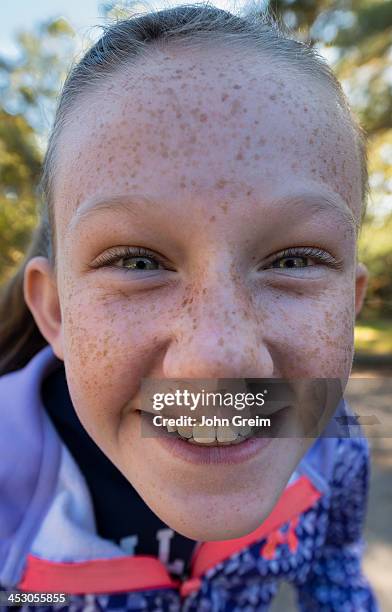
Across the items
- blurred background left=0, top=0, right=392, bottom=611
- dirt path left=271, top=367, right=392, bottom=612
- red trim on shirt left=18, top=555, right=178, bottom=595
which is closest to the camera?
red trim on shirt left=18, top=555, right=178, bottom=595

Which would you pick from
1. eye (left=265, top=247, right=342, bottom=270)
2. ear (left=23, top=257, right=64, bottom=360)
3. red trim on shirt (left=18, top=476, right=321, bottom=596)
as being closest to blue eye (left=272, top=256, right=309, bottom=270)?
eye (left=265, top=247, right=342, bottom=270)

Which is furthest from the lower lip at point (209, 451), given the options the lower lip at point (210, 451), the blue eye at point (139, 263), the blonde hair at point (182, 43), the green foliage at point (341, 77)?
the green foliage at point (341, 77)

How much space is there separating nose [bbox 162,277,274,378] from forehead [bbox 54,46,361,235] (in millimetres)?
112

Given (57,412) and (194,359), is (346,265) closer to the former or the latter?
(194,359)

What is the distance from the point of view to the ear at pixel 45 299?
0.67 meters

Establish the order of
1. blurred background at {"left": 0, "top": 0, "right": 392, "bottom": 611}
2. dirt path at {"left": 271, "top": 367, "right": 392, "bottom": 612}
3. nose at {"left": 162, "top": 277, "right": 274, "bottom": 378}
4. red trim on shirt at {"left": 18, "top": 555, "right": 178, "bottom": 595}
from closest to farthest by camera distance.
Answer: nose at {"left": 162, "top": 277, "right": 274, "bottom": 378} < red trim on shirt at {"left": 18, "top": 555, "right": 178, "bottom": 595} < dirt path at {"left": 271, "top": 367, "right": 392, "bottom": 612} < blurred background at {"left": 0, "top": 0, "right": 392, "bottom": 611}

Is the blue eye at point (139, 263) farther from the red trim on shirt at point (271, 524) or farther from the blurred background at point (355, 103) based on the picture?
the blurred background at point (355, 103)

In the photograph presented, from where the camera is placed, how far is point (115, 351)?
47 cm

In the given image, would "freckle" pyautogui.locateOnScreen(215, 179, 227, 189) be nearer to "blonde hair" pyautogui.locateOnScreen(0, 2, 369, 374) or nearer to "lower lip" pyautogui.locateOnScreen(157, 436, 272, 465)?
"blonde hair" pyautogui.locateOnScreen(0, 2, 369, 374)

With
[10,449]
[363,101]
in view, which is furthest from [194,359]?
[363,101]

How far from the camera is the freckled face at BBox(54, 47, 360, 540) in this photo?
446mm

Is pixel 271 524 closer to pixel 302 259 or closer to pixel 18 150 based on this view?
pixel 302 259

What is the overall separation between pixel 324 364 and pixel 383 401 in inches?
88.8

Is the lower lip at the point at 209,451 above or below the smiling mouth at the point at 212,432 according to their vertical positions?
below
